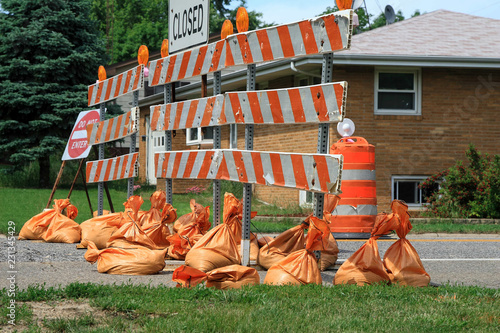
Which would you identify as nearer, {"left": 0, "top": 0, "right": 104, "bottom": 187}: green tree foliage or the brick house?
the brick house

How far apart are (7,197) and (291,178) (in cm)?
1477

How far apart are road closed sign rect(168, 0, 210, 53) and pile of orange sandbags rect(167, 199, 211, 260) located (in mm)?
1985

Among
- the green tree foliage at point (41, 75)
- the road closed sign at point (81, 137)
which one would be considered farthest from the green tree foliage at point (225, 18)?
the road closed sign at point (81, 137)

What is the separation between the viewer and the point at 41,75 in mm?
23859

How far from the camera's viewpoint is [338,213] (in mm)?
10922

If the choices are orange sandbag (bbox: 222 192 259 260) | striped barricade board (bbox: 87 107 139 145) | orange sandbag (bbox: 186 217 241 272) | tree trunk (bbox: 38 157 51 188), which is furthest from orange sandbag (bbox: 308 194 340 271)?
tree trunk (bbox: 38 157 51 188)

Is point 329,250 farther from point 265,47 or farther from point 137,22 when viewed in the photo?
point 137,22

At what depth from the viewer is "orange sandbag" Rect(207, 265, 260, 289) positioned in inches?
207

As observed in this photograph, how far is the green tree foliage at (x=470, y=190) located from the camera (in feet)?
46.9

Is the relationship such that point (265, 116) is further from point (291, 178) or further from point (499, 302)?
point (499, 302)

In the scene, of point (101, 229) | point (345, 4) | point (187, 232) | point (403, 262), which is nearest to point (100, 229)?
point (101, 229)

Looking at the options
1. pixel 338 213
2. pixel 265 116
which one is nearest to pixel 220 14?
pixel 338 213

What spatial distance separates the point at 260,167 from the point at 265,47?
1207 millimetres

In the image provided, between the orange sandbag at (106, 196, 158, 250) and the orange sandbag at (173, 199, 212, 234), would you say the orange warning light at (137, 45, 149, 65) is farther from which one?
the orange sandbag at (106, 196, 158, 250)
